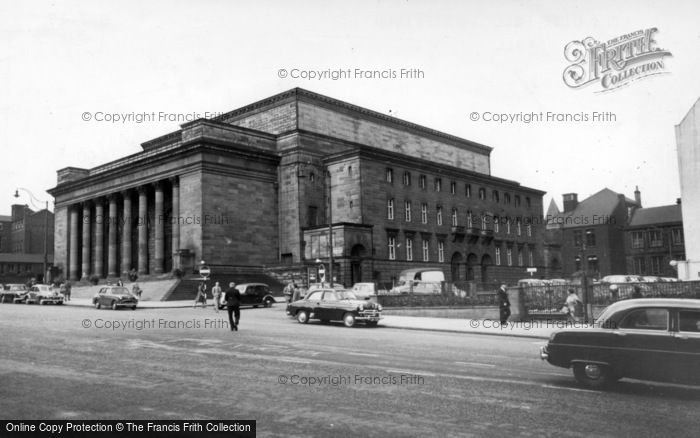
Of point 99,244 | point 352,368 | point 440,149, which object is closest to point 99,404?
point 352,368

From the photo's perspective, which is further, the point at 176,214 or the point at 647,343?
the point at 176,214

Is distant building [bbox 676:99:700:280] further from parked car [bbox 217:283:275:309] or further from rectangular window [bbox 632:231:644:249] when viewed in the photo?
rectangular window [bbox 632:231:644:249]

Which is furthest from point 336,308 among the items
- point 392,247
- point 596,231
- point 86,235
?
point 596,231

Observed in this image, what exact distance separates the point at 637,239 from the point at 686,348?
261 ft

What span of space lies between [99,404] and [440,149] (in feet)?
219

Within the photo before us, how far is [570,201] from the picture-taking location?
8556 centimetres

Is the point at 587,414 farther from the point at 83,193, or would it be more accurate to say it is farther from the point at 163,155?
the point at 83,193

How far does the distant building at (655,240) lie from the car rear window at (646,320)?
7489 cm

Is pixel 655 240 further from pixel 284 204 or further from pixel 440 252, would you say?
pixel 284 204

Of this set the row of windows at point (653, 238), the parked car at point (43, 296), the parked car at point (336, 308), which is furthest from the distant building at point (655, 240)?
the parked car at point (43, 296)

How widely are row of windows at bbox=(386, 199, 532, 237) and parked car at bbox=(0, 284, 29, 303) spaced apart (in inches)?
1171

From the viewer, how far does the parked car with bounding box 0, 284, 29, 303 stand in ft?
145

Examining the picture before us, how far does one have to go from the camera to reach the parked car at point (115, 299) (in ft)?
113

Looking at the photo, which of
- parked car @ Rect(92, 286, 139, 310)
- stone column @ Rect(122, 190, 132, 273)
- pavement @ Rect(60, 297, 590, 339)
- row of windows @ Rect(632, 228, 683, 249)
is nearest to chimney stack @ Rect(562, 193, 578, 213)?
row of windows @ Rect(632, 228, 683, 249)
